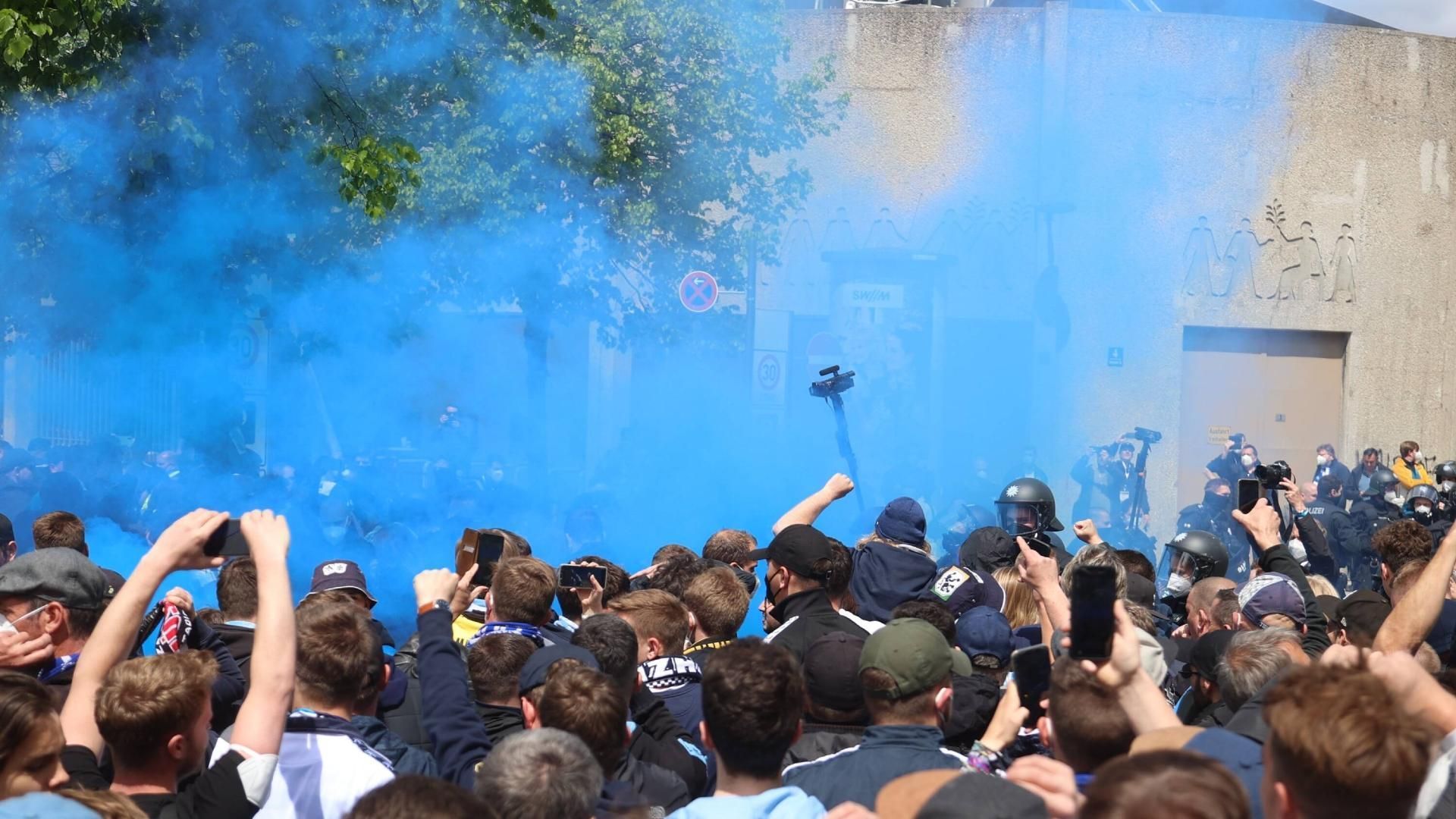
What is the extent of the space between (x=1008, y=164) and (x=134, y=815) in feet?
55.3

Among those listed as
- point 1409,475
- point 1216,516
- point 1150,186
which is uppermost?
point 1150,186

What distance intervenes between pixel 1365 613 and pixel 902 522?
165 centimetres

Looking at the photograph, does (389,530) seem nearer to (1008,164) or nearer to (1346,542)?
(1346,542)

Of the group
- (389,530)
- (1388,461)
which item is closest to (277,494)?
(389,530)

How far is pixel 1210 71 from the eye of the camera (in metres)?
17.8

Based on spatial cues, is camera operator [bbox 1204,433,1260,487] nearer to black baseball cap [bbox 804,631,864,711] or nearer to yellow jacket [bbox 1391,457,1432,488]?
yellow jacket [bbox 1391,457,1432,488]

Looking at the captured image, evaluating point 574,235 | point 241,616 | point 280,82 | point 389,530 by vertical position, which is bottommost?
point 389,530

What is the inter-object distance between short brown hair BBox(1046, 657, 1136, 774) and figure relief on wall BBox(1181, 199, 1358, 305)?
658 inches

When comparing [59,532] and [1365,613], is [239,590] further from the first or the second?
[1365,613]

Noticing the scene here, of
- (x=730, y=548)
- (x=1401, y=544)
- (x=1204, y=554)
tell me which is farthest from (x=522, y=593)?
(x=1204, y=554)

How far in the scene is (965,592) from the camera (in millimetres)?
4914

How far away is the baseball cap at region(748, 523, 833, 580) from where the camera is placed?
435cm

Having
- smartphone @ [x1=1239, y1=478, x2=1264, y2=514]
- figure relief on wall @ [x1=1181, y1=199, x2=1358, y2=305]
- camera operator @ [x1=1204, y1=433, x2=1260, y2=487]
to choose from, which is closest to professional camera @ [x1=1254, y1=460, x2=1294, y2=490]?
smartphone @ [x1=1239, y1=478, x2=1264, y2=514]

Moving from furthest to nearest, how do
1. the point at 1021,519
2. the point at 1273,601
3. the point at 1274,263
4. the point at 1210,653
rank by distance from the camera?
the point at 1274,263, the point at 1021,519, the point at 1273,601, the point at 1210,653
